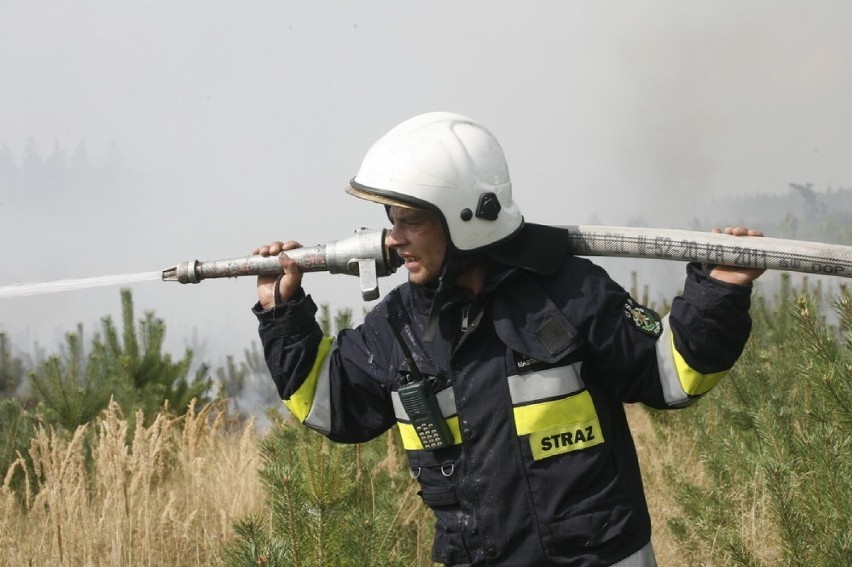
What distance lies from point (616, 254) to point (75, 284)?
180cm

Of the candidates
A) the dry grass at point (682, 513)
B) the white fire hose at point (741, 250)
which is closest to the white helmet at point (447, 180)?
the white fire hose at point (741, 250)

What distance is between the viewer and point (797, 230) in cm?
2467

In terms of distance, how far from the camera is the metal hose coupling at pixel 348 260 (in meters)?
3.36

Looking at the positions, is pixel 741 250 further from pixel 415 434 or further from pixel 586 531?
pixel 415 434

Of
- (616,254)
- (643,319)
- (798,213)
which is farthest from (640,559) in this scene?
(798,213)

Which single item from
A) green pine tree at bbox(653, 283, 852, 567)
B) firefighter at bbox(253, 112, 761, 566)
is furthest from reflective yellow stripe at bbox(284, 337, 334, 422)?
green pine tree at bbox(653, 283, 852, 567)

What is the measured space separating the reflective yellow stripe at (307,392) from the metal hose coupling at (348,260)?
25cm

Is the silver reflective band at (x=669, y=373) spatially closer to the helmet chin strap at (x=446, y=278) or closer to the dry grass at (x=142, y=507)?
the helmet chin strap at (x=446, y=278)

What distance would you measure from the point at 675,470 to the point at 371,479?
157 centimetres

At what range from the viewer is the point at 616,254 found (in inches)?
128

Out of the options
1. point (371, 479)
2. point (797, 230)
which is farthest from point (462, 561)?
point (797, 230)

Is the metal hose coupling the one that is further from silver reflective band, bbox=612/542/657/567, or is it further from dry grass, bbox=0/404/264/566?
dry grass, bbox=0/404/264/566

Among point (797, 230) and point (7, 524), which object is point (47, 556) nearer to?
point (7, 524)

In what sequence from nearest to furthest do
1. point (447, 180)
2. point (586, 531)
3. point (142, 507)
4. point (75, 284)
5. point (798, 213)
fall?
point (586, 531)
point (447, 180)
point (75, 284)
point (142, 507)
point (798, 213)
